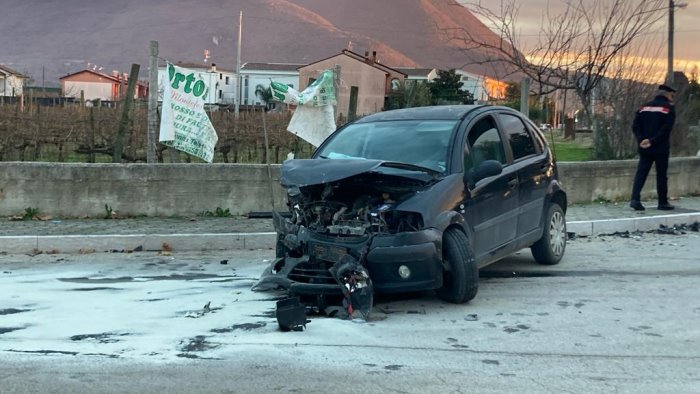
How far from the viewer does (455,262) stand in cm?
657

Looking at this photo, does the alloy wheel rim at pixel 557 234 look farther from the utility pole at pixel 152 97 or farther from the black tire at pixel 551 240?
the utility pole at pixel 152 97

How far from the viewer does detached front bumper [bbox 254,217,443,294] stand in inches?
250

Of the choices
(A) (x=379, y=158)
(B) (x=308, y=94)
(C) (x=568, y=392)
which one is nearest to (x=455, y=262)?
(A) (x=379, y=158)

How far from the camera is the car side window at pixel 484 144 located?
24.3 feet

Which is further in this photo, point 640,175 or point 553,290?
point 640,175

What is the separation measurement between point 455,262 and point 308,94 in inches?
224

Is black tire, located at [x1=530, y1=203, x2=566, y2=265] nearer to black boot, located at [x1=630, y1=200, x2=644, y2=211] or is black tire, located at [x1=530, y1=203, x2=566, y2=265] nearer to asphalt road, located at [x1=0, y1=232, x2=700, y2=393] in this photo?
asphalt road, located at [x1=0, y1=232, x2=700, y2=393]

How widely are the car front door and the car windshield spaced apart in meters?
0.26

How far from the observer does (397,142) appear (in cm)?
759

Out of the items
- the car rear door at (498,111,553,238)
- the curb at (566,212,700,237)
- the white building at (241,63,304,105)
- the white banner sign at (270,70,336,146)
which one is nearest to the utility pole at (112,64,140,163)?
the white banner sign at (270,70,336,146)

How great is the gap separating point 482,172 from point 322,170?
1518 millimetres

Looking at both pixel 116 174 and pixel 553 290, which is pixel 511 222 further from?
pixel 116 174

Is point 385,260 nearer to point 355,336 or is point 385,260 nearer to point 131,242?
point 355,336

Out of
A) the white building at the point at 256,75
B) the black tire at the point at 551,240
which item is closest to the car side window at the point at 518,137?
the black tire at the point at 551,240
